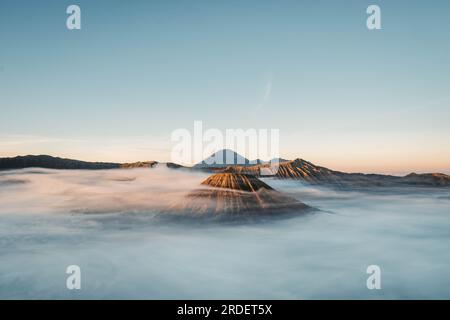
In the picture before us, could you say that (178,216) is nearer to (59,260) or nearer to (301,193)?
(59,260)

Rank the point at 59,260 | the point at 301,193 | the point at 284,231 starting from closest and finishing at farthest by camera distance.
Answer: the point at 59,260
the point at 284,231
the point at 301,193

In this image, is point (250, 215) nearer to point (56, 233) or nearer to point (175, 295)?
point (175, 295)

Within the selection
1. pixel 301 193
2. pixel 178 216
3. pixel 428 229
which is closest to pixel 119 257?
pixel 178 216

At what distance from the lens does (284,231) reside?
2116cm

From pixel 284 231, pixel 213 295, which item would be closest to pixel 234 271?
pixel 213 295

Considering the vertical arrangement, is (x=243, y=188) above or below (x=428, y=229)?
above

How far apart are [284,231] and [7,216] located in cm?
2563

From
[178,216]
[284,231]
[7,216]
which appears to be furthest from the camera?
[7,216]

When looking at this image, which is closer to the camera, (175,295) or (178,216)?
(175,295)

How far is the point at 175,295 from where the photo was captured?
38.1 ft

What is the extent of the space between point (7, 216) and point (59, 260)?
19092 mm
